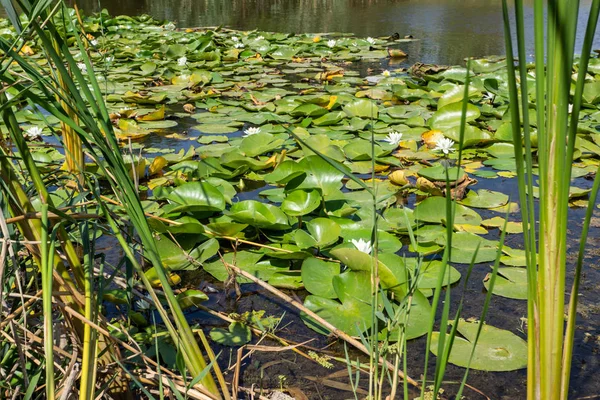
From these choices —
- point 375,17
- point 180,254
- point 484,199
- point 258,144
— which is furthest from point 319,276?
point 375,17

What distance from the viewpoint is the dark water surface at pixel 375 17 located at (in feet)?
16.9

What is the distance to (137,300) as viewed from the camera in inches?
48.8

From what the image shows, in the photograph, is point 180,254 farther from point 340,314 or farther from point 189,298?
point 340,314

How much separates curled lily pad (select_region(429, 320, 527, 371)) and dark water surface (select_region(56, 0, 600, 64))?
11.5 feet

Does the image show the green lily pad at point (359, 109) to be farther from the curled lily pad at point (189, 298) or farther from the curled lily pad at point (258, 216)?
the curled lily pad at point (189, 298)

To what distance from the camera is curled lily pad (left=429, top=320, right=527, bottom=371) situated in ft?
3.57

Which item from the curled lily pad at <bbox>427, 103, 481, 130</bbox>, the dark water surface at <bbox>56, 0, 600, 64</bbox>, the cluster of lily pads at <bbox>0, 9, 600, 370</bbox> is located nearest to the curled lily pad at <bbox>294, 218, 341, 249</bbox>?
the cluster of lily pads at <bbox>0, 9, 600, 370</bbox>

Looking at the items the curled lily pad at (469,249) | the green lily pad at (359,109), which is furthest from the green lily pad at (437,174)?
the green lily pad at (359,109)

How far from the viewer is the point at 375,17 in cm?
751

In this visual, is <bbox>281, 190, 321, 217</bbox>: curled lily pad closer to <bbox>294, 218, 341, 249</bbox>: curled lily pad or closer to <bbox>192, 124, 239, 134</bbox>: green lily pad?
<bbox>294, 218, 341, 249</bbox>: curled lily pad

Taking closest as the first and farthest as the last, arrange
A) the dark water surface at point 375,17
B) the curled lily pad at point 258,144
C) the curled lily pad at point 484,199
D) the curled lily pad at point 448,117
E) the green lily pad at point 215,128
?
1. the curled lily pad at point 484,199
2. the curled lily pad at point 258,144
3. the curled lily pad at point 448,117
4. the green lily pad at point 215,128
5. the dark water surface at point 375,17

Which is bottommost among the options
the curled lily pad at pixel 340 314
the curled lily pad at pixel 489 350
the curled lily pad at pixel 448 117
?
Result: the curled lily pad at pixel 489 350

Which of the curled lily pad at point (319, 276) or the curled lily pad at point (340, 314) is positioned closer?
the curled lily pad at point (340, 314)

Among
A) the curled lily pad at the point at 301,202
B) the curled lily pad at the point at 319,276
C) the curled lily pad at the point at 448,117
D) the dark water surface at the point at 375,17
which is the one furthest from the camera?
the dark water surface at the point at 375,17
